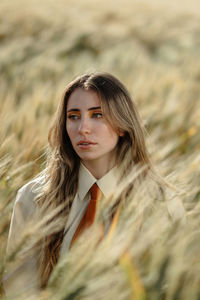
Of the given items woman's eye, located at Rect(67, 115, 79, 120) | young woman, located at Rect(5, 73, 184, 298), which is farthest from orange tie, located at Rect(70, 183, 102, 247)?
woman's eye, located at Rect(67, 115, 79, 120)

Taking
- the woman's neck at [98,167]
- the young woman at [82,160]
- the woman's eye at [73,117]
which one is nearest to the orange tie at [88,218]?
the young woman at [82,160]

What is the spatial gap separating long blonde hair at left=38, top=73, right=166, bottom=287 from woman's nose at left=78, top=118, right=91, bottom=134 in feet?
0.26

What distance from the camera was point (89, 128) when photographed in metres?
1.26

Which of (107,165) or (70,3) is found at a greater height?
(70,3)

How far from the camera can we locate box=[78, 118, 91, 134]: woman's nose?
125cm

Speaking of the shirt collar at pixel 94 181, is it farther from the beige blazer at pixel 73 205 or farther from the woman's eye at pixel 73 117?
the woman's eye at pixel 73 117

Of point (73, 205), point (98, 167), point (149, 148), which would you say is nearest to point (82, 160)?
point (98, 167)

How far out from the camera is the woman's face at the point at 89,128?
1.27m

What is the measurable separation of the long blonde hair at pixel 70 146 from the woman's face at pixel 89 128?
25 mm

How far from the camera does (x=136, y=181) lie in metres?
1.32

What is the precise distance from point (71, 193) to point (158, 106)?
1374 millimetres

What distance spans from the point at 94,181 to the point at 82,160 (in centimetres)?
14

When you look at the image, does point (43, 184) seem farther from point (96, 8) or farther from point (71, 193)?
point (96, 8)

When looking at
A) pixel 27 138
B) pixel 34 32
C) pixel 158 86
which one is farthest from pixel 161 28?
pixel 27 138
